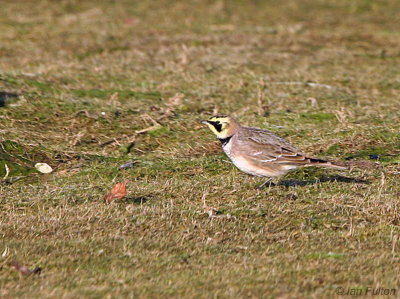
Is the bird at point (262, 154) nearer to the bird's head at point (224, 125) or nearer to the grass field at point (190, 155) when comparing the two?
the bird's head at point (224, 125)

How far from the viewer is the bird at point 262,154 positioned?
30.7 feet

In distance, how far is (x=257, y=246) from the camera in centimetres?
775

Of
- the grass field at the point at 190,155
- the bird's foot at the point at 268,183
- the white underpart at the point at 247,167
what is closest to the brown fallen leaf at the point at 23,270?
the grass field at the point at 190,155

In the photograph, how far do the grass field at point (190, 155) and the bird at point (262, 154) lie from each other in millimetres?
297

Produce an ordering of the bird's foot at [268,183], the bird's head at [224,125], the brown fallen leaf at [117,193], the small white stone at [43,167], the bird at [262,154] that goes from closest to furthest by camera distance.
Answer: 1. the brown fallen leaf at [117,193]
2. the bird at [262,154]
3. the bird's foot at [268,183]
4. the bird's head at [224,125]
5. the small white stone at [43,167]

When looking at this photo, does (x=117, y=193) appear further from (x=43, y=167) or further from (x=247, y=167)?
(x=43, y=167)

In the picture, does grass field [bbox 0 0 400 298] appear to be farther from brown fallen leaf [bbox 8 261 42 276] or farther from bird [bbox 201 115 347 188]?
bird [bbox 201 115 347 188]

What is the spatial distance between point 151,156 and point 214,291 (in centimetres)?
513

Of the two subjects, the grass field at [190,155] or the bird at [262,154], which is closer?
the grass field at [190,155]

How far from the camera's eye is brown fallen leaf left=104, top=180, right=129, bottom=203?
9.25m

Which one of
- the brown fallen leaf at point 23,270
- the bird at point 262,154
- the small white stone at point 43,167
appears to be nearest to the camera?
the brown fallen leaf at point 23,270

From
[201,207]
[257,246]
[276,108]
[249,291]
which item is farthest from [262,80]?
[249,291]

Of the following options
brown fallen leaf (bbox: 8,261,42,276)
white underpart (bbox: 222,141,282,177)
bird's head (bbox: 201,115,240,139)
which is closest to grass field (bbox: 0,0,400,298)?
brown fallen leaf (bbox: 8,261,42,276)

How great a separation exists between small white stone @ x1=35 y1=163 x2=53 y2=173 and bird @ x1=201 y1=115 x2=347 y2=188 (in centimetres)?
264
